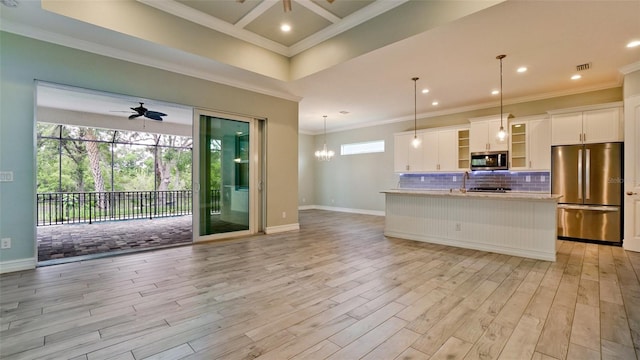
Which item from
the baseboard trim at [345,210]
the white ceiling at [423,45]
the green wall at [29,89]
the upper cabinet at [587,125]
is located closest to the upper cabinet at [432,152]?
the white ceiling at [423,45]

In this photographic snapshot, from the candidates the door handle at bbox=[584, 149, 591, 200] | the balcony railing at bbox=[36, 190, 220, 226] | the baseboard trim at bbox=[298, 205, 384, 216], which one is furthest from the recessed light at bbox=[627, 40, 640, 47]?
the balcony railing at bbox=[36, 190, 220, 226]

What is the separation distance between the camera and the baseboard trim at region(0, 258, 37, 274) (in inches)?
130

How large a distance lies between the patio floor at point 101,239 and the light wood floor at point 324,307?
0.73 metres

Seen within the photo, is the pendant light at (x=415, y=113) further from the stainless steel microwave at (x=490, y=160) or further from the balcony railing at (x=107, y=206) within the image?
the balcony railing at (x=107, y=206)

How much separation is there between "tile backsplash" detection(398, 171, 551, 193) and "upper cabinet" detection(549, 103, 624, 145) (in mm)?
874

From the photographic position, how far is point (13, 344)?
187 centimetres

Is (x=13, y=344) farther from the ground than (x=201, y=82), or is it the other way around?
(x=201, y=82)

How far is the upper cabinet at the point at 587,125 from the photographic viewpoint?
15.7ft

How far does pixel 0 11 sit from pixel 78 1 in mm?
804

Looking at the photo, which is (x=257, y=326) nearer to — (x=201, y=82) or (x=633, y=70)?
(x=201, y=82)

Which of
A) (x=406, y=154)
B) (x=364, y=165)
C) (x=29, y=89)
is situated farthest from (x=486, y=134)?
(x=29, y=89)

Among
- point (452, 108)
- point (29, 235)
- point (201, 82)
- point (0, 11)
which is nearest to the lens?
point (0, 11)

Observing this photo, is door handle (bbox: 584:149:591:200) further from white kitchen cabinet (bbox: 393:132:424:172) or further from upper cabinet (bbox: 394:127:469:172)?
white kitchen cabinet (bbox: 393:132:424:172)

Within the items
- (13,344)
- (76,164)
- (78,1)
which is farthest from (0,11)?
(76,164)
